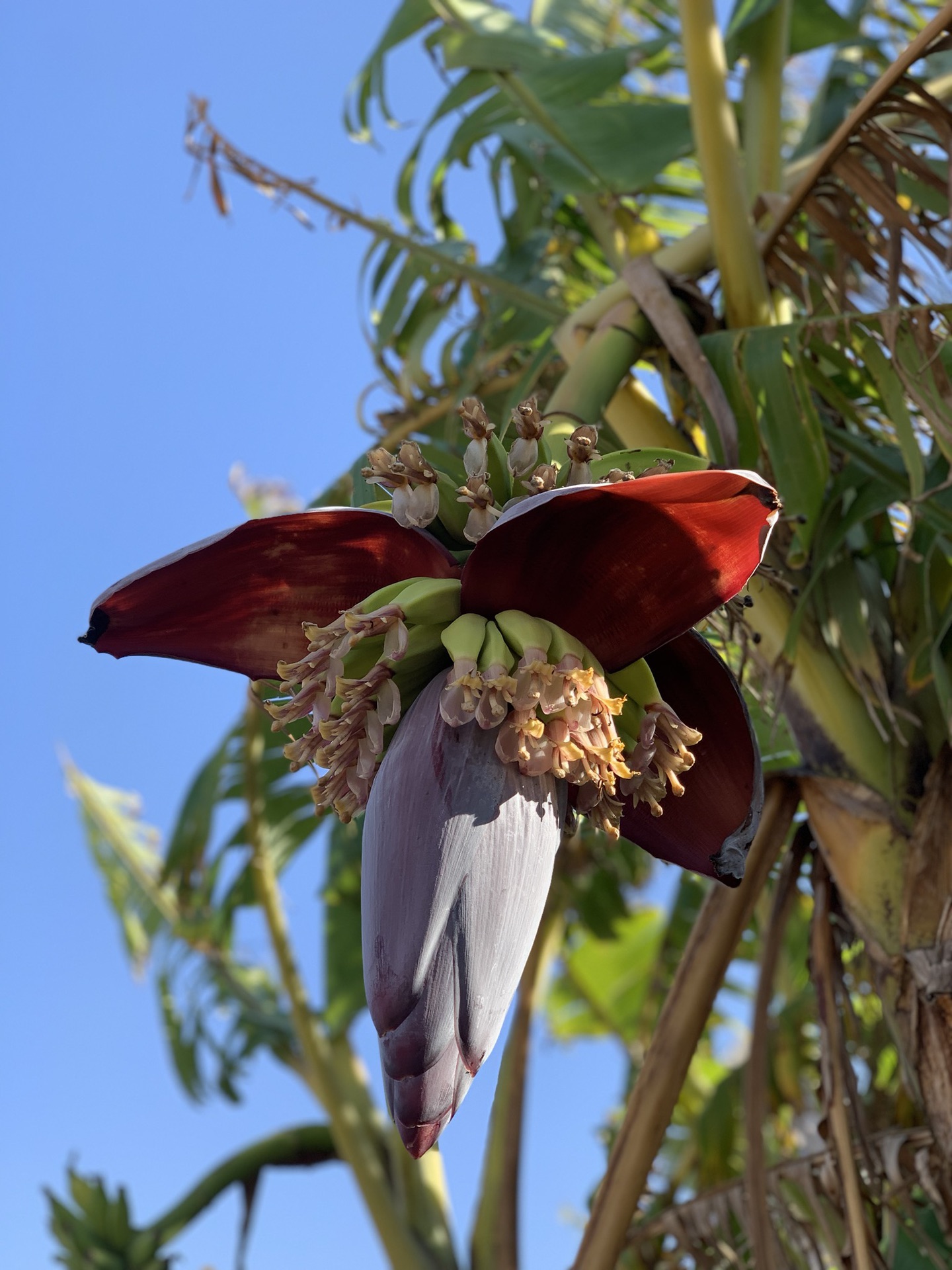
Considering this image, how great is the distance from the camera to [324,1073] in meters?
2.23

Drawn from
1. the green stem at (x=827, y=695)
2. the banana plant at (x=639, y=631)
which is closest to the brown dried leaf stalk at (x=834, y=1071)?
the banana plant at (x=639, y=631)

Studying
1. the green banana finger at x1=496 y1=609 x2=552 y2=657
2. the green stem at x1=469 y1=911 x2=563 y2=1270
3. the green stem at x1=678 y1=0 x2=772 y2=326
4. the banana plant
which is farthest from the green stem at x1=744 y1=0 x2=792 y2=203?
the green stem at x1=469 y1=911 x2=563 y2=1270

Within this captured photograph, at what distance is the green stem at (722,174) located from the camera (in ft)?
4.09

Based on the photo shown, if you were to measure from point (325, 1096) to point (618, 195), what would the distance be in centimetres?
170

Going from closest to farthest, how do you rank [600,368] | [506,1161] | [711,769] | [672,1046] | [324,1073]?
1. [711,769]
2. [600,368]
3. [672,1046]
4. [506,1161]
5. [324,1073]

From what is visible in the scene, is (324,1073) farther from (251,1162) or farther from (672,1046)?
(672,1046)

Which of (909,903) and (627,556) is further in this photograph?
(909,903)

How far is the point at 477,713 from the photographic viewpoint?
0.64m

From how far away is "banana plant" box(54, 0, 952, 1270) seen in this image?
0.65 meters

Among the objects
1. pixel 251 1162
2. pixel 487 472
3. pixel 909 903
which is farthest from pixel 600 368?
pixel 251 1162

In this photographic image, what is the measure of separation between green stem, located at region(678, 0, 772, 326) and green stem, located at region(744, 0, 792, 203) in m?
0.28

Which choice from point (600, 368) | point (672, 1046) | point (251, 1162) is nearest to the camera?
point (600, 368)

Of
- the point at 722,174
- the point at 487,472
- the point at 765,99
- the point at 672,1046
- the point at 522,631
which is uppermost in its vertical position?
the point at 765,99

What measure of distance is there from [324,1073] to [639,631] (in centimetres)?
179
